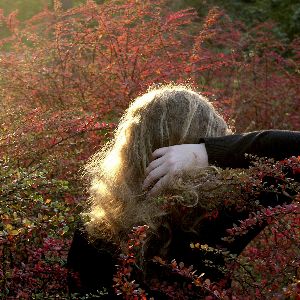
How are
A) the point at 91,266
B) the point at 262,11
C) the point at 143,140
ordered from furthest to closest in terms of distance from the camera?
the point at 262,11
the point at 91,266
the point at 143,140

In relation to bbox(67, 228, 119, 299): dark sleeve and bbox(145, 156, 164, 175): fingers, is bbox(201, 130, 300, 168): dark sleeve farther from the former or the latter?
bbox(67, 228, 119, 299): dark sleeve

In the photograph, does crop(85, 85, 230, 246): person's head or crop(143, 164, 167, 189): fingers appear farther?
crop(85, 85, 230, 246): person's head

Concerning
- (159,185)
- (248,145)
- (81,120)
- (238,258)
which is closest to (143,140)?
(159,185)

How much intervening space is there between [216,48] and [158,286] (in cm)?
748

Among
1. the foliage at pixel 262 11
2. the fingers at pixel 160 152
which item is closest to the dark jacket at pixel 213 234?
the fingers at pixel 160 152

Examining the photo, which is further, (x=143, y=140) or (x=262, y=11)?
(x=262, y=11)

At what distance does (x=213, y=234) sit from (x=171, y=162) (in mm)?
378

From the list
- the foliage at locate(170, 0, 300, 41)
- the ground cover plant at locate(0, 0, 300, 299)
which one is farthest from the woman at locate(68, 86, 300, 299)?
the foliage at locate(170, 0, 300, 41)

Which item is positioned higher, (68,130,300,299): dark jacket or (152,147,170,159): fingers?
(152,147,170,159): fingers

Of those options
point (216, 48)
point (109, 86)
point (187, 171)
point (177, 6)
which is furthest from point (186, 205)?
point (177, 6)

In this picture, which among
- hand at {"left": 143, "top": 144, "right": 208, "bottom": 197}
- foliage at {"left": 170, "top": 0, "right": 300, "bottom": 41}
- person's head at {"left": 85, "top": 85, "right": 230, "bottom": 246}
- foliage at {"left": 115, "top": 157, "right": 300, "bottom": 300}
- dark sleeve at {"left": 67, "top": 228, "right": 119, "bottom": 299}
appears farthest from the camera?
foliage at {"left": 170, "top": 0, "right": 300, "bottom": 41}

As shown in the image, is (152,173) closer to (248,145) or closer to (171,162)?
(171,162)

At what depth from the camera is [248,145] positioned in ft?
6.04

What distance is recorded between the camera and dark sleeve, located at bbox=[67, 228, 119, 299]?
205cm
